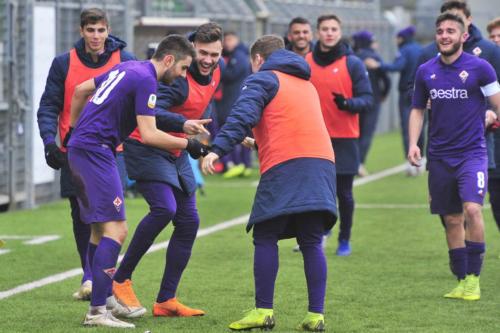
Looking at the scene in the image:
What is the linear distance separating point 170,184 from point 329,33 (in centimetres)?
342

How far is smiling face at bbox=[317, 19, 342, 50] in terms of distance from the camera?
11.5 meters

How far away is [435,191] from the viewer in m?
9.43

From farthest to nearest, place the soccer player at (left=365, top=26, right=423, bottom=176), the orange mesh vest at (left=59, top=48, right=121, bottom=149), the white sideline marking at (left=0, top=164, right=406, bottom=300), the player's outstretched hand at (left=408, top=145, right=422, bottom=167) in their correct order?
1. the soccer player at (left=365, top=26, right=423, bottom=176)
2. the white sideline marking at (left=0, top=164, right=406, bottom=300)
3. the player's outstretched hand at (left=408, top=145, right=422, bottom=167)
4. the orange mesh vest at (left=59, top=48, right=121, bottom=149)

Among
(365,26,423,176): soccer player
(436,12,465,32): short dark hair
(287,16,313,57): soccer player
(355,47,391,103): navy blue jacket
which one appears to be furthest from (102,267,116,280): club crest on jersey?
(355,47,391,103): navy blue jacket

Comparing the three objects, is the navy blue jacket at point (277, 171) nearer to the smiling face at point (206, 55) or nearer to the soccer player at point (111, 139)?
the soccer player at point (111, 139)

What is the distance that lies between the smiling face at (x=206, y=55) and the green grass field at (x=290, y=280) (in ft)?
5.20

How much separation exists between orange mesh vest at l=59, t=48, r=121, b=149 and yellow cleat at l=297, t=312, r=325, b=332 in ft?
8.10

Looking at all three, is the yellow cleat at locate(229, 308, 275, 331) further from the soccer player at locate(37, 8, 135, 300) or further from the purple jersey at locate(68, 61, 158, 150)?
the soccer player at locate(37, 8, 135, 300)

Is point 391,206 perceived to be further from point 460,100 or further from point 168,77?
point 168,77

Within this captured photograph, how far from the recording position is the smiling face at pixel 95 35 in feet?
30.3

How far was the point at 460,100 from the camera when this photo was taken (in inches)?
363

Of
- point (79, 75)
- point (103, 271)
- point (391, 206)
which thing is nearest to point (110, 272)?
point (103, 271)

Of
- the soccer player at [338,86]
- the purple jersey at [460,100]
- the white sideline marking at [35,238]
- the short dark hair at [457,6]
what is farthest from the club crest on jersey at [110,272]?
the white sideline marking at [35,238]

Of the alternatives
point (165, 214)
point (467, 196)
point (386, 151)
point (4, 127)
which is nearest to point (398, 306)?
point (467, 196)
